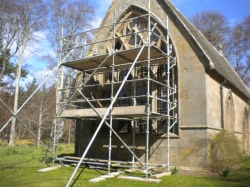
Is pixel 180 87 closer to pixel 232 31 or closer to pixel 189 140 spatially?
pixel 189 140

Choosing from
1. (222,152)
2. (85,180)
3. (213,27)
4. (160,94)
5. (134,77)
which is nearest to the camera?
(85,180)

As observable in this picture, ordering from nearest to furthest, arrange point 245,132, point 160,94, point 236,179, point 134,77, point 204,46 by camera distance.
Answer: point 236,179, point 160,94, point 134,77, point 204,46, point 245,132

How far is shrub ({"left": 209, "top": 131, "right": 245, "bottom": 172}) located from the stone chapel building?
1.12ft

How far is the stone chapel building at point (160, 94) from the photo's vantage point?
445 inches

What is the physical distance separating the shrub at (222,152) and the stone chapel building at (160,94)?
1.12 ft

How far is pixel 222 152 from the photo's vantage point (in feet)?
36.0

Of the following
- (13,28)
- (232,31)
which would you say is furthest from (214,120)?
(232,31)

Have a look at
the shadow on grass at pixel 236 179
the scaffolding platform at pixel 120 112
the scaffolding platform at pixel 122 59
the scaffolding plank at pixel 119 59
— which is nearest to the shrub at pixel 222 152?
the shadow on grass at pixel 236 179

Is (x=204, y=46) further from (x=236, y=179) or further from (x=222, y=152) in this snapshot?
(x=236, y=179)

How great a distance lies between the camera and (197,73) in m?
11.9

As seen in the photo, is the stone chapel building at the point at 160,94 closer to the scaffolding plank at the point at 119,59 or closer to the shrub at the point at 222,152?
the scaffolding plank at the point at 119,59

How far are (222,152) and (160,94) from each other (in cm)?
378

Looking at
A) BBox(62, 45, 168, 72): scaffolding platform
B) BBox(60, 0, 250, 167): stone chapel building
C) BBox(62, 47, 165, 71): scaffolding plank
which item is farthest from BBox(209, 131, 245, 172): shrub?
BBox(62, 47, 165, 71): scaffolding plank

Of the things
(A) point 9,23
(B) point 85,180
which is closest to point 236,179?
(B) point 85,180
